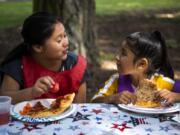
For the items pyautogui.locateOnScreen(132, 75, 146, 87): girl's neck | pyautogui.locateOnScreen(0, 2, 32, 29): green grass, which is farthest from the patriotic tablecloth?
pyautogui.locateOnScreen(0, 2, 32, 29): green grass

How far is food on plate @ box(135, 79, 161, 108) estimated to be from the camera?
7.58ft

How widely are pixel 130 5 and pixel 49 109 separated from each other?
12.5 meters

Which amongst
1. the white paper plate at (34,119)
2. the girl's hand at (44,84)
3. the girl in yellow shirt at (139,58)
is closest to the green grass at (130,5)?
the girl in yellow shirt at (139,58)

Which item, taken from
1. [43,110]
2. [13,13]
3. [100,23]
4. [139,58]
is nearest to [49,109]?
A: [43,110]

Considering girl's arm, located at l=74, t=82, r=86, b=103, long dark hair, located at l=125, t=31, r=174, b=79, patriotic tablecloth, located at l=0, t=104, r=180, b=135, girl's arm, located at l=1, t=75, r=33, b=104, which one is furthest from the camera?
girl's arm, located at l=74, t=82, r=86, b=103

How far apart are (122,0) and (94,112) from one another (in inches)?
557

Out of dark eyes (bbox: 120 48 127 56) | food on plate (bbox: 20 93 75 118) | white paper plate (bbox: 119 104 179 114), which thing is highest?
dark eyes (bbox: 120 48 127 56)

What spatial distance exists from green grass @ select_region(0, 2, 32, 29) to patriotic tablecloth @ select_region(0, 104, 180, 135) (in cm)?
879

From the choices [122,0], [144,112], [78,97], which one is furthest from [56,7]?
[122,0]

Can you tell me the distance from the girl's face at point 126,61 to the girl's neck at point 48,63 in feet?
1.66

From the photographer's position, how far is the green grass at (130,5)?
528 inches

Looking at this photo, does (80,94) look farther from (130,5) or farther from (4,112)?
(130,5)

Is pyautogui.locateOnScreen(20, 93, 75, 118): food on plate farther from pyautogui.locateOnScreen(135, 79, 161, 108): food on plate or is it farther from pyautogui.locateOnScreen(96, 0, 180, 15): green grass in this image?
pyautogui.locateOnScreen(96, 0, 180, 15): green grass

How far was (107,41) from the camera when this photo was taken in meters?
9.02
